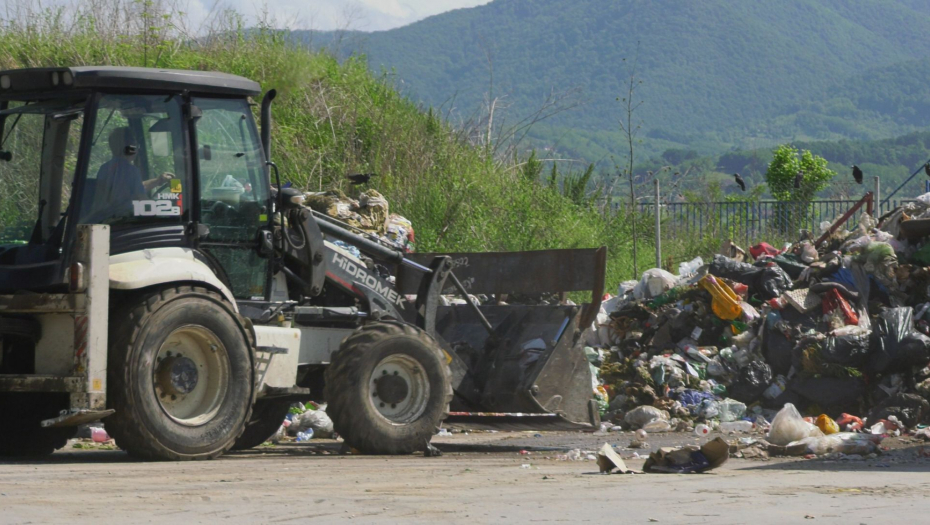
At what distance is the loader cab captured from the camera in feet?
23.0

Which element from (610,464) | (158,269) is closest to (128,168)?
(158,269)

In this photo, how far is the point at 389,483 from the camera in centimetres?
630

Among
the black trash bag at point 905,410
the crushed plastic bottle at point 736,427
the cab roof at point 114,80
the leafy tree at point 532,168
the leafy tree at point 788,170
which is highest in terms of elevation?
the leafy tree at point 788,170

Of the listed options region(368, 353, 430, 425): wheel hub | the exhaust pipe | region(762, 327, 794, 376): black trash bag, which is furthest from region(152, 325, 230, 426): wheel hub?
region(762, 327, 794, 376): black trash bag

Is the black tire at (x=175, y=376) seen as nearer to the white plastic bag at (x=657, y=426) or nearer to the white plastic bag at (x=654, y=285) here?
the white plastic bag at (x=657, y=426)

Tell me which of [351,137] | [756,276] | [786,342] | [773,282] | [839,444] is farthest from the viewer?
[351,137]

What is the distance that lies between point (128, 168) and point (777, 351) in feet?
22.1

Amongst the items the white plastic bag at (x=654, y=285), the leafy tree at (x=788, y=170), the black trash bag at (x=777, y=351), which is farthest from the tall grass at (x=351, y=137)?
the leafy tree at (x=788, y=170)

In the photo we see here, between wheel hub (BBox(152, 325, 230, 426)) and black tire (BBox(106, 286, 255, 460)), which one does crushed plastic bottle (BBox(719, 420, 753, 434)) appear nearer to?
black tire (BBox(106, 286, 255, 460))

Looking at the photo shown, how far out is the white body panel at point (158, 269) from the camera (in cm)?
689

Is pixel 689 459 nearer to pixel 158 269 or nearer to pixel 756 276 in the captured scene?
pixel 158 269

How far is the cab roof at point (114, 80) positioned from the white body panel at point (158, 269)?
96 centimetres

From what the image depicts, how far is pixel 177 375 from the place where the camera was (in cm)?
711

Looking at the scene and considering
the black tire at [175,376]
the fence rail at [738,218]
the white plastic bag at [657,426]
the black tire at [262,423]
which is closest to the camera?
the black tire at [175,376]
